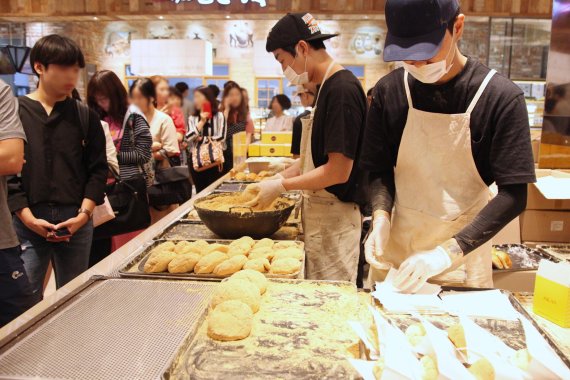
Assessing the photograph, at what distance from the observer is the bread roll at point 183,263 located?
5.12ft

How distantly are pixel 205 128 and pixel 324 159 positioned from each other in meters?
3.25

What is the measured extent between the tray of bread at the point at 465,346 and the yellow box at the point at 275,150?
3.80m

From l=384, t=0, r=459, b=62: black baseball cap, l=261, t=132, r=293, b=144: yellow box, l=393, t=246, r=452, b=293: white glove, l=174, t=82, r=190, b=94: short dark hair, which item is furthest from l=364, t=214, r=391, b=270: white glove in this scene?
l=174, t=82, r=190, b=94: short dark hair

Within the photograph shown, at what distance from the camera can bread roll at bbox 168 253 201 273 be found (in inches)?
61.4

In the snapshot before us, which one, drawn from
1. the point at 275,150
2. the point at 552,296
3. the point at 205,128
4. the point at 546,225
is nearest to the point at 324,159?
the point at 552,296

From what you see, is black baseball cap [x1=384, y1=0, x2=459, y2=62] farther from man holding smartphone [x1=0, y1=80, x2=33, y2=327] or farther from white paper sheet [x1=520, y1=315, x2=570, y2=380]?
man holding smartphone [x1=0, y1=80, x2=33, y2=327]

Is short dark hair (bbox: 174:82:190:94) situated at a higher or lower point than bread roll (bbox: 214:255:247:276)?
higher

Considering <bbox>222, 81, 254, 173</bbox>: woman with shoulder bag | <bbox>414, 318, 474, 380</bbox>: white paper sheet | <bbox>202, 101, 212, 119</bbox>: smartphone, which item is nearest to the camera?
<bbox>414, 318, 474, 380</bbox>: white paper sheet

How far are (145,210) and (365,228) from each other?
5.86 ft

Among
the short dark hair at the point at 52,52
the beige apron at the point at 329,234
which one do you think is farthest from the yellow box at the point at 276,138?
the short dark hair at the point at 52,52

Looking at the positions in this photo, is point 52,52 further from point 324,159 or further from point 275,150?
point 275,150

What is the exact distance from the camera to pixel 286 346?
3.55 feet

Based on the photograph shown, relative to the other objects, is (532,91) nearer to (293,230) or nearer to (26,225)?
(293,230)

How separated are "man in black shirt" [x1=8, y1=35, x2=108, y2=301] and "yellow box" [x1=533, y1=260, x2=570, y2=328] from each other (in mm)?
1948
